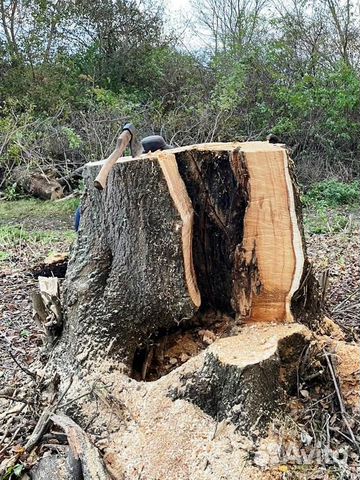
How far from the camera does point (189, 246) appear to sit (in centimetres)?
234

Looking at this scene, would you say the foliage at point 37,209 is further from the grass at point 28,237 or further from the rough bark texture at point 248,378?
the rough bark texture at point 248,378

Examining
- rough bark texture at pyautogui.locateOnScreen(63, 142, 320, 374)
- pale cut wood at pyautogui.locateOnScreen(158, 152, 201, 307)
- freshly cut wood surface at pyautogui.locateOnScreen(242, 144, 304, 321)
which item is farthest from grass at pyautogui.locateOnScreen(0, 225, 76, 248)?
freshly cut wood surface at pyautogui.locateOnScreen(242, 144, 304, 321)

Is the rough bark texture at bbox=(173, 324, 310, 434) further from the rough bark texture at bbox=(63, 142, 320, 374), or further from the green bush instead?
the green bush

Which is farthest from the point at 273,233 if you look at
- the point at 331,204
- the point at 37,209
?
the point at 37,209

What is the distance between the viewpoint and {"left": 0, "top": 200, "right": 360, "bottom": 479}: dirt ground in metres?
2.16

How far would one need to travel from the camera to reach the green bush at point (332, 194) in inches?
352

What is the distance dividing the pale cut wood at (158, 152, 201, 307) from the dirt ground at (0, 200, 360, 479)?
2.80ft

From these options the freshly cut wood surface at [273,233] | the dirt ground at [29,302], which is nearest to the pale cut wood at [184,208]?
the freshly cut wood surface at [273,233]

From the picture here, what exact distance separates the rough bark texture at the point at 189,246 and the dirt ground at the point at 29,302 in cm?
39

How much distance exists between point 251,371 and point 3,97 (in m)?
11.0

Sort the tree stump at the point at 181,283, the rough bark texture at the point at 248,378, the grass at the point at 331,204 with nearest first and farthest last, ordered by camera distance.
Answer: the rough bark texture at the point at 248,378, the tree stump at the point at 181,283, the grass at the point at 331,204

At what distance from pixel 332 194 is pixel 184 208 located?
745 cm

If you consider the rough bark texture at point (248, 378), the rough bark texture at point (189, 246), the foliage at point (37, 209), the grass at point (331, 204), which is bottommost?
the grass at point (331, 204)

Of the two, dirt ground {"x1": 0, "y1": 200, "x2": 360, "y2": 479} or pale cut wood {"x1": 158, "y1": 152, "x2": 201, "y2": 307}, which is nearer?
dirt ground {"x1": 0, "y1": 200, "x2": 360, "y2": 479}
